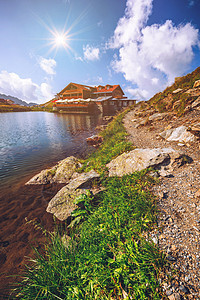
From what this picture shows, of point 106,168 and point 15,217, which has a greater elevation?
point 106,168

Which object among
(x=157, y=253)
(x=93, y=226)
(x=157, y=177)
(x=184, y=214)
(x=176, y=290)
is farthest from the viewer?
A: (x=157, y=177)

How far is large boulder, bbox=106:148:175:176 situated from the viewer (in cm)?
540

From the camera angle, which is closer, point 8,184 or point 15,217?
point 15,217

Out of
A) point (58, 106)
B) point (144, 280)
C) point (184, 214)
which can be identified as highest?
point (58, 106)

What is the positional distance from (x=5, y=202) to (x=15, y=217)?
1.55 m

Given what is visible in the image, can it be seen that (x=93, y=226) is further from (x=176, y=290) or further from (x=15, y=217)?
(x=15, y=217)

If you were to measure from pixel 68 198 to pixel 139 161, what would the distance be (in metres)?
3.97

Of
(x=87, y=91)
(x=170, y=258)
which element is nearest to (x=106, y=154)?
(x=170, y=258)

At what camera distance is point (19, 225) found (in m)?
5.02

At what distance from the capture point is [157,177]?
4.89 m

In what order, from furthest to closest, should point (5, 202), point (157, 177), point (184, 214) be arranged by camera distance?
point (5, 202), point (157, 177), point (184, 214)

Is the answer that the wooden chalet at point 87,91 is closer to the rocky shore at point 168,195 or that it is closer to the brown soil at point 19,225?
the rocky shore at point 168,195

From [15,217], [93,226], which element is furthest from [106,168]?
[15,217]

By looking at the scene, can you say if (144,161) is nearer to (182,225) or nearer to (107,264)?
(182,225)
